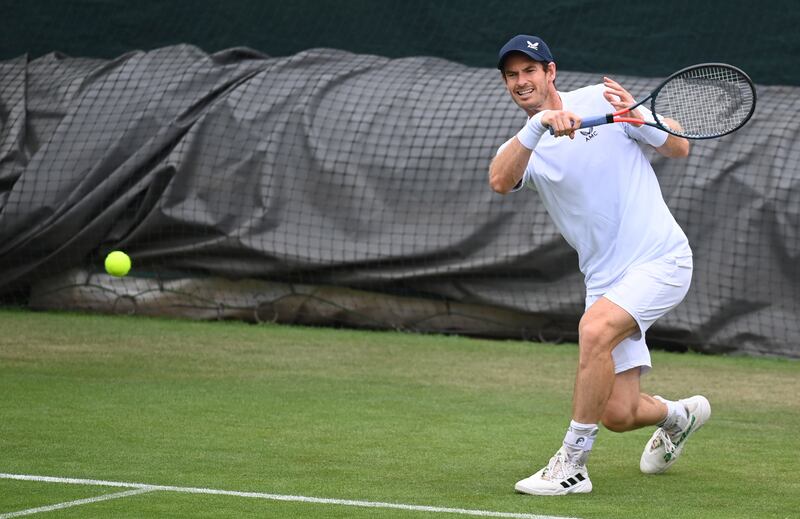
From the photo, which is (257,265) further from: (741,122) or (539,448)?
(741,122)

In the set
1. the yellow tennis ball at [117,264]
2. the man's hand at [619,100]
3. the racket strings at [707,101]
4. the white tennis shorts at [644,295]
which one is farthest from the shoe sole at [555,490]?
the yellow tennis ball at [117,264]

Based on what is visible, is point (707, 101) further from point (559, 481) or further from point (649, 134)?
point (559, 481)

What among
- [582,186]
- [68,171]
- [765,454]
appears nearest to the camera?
[582,186]

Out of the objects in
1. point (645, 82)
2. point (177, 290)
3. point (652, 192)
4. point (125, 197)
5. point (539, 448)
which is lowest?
point (177, 290)

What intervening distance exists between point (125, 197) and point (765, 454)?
18.6 feet

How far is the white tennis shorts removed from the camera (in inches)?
177

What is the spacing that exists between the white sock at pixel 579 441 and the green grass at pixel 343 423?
0.15 metres

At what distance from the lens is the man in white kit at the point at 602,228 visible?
4461 mm

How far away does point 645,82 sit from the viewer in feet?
30.9

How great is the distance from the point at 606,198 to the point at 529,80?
1.61 feet

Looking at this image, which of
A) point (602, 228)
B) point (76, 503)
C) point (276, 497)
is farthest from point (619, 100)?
point (76, 503)

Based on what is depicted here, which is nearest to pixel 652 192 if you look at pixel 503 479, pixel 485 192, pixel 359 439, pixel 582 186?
pixel 582 186

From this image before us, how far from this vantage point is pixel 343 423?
5809 millimetres

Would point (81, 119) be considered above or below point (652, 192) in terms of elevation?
below
